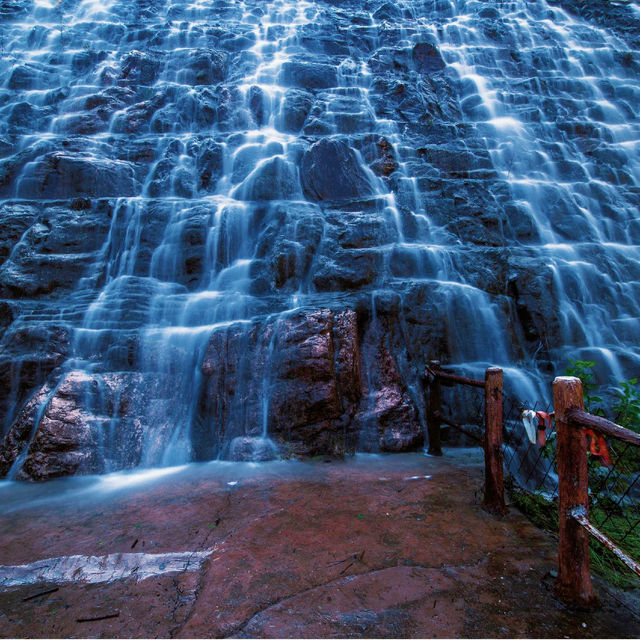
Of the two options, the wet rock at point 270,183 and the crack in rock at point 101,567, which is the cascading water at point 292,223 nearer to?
the wet rock at point 270,183

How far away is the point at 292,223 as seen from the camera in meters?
9.93

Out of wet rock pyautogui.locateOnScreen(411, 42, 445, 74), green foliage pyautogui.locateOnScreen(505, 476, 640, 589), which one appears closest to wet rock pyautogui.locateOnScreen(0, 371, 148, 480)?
green foliage pyautogui.locateOnScreen(505, 476, 640, 589)

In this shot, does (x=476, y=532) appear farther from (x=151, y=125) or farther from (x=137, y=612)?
(x=151, y=125)

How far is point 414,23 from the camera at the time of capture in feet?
65.0

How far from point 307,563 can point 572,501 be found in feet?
6.64

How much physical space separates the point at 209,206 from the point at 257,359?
5.42 m

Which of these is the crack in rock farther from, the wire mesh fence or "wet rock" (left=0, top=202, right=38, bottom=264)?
"wet rock" (left=0, top=202, right=38, bottom=264)

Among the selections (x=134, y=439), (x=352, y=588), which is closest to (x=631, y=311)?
(x=352, y=588)

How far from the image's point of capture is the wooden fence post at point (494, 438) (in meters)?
4.04

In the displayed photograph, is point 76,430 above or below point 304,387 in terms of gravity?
below

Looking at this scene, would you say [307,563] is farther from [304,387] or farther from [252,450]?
[304,387]

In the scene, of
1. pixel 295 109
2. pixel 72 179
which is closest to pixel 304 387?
pixel 72 179

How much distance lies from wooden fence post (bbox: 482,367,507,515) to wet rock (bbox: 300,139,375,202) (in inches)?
321

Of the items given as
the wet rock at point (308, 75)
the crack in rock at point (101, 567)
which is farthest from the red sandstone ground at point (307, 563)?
the wet rock at point (308, 75)
